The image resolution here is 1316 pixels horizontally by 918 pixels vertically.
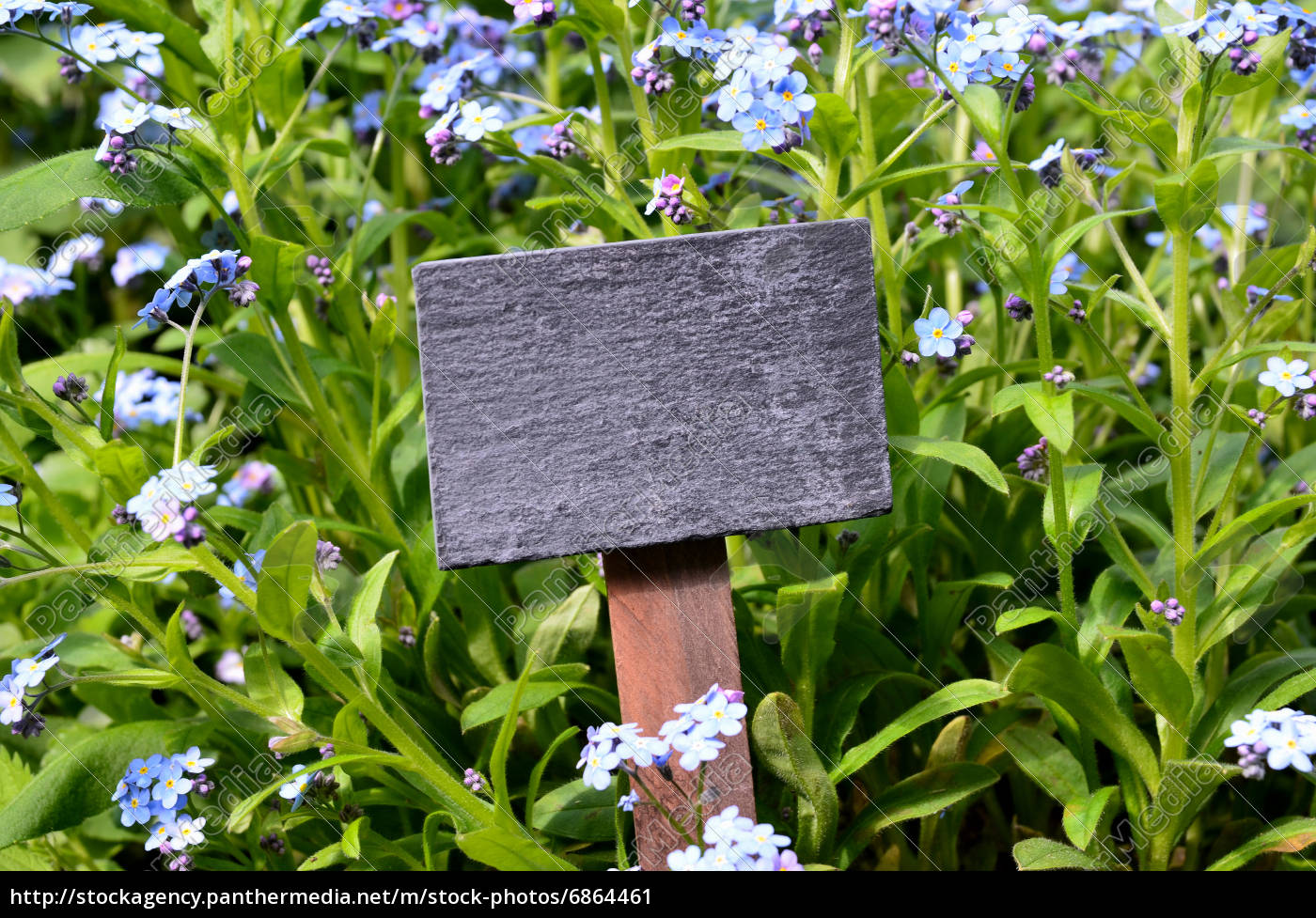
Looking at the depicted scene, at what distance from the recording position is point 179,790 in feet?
6.03

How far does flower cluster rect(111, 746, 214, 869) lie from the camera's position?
183 cm

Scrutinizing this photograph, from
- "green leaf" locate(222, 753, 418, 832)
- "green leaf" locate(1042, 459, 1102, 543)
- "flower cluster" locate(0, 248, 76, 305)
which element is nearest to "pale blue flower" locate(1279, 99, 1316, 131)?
"green leaf" locate(1042, 459, 1102, 543)

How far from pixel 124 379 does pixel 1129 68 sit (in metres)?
2.90

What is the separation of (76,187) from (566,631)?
1187 millimetres

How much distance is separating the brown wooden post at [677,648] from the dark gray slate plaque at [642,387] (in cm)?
11

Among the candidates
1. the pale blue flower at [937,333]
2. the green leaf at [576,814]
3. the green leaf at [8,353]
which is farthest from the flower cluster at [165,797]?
the pale blue flower at [937,333]

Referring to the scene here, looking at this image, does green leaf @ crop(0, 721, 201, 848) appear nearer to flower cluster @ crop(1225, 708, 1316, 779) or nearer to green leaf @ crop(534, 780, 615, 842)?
green leaf @ crop(534, 780, 615, 842)

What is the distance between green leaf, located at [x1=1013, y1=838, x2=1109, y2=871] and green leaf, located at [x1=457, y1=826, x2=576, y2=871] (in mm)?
712

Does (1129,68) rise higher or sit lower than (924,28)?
lower

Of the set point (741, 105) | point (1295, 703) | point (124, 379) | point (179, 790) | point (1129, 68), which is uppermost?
point (741, 105)

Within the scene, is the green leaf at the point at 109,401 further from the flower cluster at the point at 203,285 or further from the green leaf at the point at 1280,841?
the green leaf at the point at 1280,841

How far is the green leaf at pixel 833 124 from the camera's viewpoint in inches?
71.3
